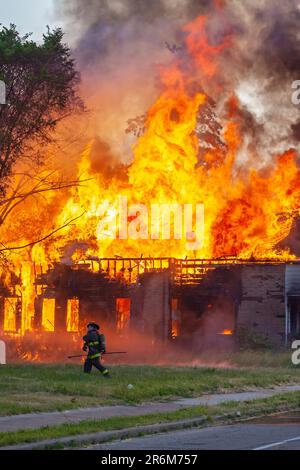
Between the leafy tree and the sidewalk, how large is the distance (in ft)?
33.0

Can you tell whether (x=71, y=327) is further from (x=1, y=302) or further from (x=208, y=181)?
(x=208, y=181)

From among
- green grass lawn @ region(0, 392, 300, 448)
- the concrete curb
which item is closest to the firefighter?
green grass lawn @ region(0, 392, 300, 448)

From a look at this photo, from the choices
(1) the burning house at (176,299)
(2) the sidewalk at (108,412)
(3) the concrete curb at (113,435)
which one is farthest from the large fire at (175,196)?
(3) the concrete curb at (113,435)

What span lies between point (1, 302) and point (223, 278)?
12392mm

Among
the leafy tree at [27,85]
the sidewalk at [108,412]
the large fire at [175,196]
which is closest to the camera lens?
the sidewalk at [108,412]

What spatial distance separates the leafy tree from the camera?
1040 inches

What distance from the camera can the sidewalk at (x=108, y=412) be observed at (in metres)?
15.4

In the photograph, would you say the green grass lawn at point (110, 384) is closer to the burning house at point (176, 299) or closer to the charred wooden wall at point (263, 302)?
the charred wooden wall at point (263, 302)

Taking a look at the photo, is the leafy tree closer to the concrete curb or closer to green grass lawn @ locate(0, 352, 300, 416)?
green grass lawn @ locate(0, 352, 300, 416)

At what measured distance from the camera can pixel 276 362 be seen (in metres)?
31.8

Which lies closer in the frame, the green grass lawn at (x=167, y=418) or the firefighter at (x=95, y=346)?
the green grass lawn at (x=167, y=418)

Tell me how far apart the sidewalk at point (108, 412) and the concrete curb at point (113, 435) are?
1150mm

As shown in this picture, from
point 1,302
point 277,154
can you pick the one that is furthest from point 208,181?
point 1,302

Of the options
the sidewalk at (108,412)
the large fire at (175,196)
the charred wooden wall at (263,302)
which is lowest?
the sidewalk at (108,412)
